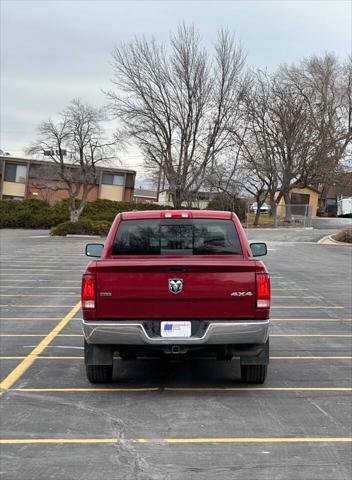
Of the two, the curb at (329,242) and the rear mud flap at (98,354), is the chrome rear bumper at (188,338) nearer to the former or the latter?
the rear mud flap at (98,354)

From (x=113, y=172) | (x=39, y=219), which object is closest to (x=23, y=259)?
(x=39, y=219)

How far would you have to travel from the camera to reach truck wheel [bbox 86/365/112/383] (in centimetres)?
579

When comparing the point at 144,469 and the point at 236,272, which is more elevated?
the point at 236,272

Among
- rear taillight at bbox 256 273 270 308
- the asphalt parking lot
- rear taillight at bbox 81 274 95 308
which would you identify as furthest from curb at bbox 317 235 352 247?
rear taillight at bbox 81 274 95 308

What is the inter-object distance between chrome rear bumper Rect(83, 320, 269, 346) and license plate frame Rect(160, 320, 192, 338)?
0.11ft

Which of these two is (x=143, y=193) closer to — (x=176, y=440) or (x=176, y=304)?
(x=176, y=304)

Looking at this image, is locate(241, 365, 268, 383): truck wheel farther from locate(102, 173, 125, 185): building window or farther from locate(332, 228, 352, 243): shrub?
locate(102, 173, 125, 185): building window

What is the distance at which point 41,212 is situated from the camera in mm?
47406

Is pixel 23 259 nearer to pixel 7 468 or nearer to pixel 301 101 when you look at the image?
pixel 7 468

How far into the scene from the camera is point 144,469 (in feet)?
12.9

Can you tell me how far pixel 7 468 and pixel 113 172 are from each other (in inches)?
2301

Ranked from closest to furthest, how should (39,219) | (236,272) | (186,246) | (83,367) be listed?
1. (236,272)
2. (186,246)
3. (83,367)
4. (39,219)

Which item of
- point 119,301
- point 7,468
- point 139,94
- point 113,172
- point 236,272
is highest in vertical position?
point 139,94

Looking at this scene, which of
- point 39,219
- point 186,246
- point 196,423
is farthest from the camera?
point 39,219
